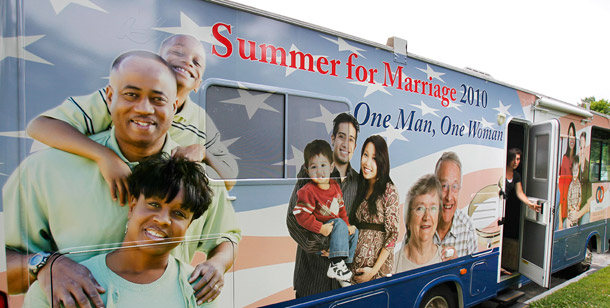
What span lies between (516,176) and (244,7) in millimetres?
4567

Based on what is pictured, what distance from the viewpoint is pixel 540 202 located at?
195 inches

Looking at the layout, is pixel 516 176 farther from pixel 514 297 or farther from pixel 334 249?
pixel 334 249

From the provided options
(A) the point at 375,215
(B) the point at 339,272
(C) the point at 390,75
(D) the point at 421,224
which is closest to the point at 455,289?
(D) the point at 421,224

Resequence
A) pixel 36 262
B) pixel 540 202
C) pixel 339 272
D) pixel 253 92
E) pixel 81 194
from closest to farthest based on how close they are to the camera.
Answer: pixel 36 262
pixel 81 194
pixel 253 92
pixel 339 272
pixel 540 202

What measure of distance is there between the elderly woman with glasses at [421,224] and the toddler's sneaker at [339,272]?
645mm

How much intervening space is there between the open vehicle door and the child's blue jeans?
3305 millimetres

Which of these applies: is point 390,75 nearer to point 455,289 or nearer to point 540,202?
Result: point 455,289

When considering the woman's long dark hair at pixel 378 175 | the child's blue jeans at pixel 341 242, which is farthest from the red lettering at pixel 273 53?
the child's blue jeans at pixel 341 242

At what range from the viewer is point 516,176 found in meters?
5.20

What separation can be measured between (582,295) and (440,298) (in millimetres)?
3044

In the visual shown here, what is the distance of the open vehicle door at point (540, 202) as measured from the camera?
4812 mm

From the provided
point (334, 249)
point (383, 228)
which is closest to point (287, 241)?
point (334, 249)

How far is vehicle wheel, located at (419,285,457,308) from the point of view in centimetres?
393

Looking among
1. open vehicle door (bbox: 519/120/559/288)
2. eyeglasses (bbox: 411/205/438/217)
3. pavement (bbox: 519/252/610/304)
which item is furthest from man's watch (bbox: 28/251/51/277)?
pavement (bbox: 519/252/610/304)
